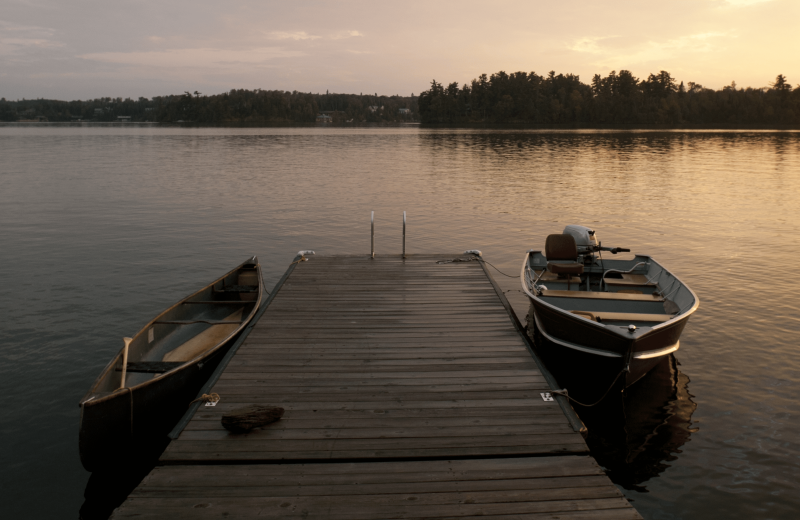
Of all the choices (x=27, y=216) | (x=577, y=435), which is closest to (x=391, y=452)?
(x=577, y=435)

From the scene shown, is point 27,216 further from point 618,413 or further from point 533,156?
point 533,156

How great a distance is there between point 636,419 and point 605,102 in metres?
164

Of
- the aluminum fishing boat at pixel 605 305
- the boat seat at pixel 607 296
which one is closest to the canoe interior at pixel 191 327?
the aluminum fishing boat at pixel 605 305

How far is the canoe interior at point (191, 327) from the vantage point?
24.4ft

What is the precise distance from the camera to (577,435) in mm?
5910

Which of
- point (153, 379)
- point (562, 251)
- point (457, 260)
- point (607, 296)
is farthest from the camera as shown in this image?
point (457, 260)

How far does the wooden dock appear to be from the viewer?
190 inches

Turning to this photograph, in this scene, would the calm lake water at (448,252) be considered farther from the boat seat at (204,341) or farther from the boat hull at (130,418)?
the boat seat at (204,341)

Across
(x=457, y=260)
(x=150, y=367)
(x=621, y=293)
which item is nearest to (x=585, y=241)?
(x=621, y=293)

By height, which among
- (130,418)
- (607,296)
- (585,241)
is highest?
(585,241)

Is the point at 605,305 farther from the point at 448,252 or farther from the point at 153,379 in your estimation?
the point at 448,252

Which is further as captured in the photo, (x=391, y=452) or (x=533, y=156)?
(x=533, y=156)

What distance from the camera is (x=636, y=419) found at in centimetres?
836

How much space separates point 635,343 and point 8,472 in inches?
337
